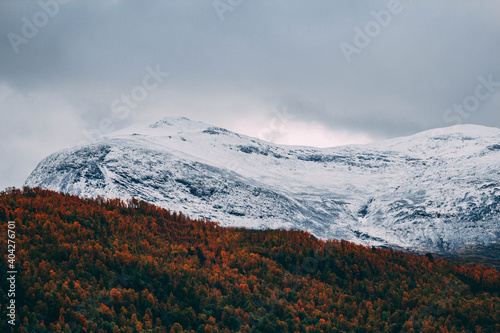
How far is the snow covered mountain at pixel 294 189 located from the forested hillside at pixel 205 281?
39.9 meters

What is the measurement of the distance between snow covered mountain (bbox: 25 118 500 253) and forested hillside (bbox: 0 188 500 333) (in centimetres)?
3987

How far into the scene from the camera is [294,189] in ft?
312

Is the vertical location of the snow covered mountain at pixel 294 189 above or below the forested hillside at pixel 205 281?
above

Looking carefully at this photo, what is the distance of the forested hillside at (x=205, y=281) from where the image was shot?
1806 centimetres

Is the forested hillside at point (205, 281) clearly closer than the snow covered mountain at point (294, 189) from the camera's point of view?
Yes

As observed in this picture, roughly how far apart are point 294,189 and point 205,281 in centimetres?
7444

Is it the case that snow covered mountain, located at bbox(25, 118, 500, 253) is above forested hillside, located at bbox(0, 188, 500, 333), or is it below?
above

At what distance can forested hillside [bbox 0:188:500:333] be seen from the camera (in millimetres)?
18062

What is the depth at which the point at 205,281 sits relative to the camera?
21.7 m

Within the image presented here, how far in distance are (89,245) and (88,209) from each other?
5.25 meters

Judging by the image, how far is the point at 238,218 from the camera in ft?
233

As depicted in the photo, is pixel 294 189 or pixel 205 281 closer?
pixel 205 281

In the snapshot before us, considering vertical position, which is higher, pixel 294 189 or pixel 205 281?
pixel 294 189

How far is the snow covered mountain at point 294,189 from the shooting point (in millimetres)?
69312
